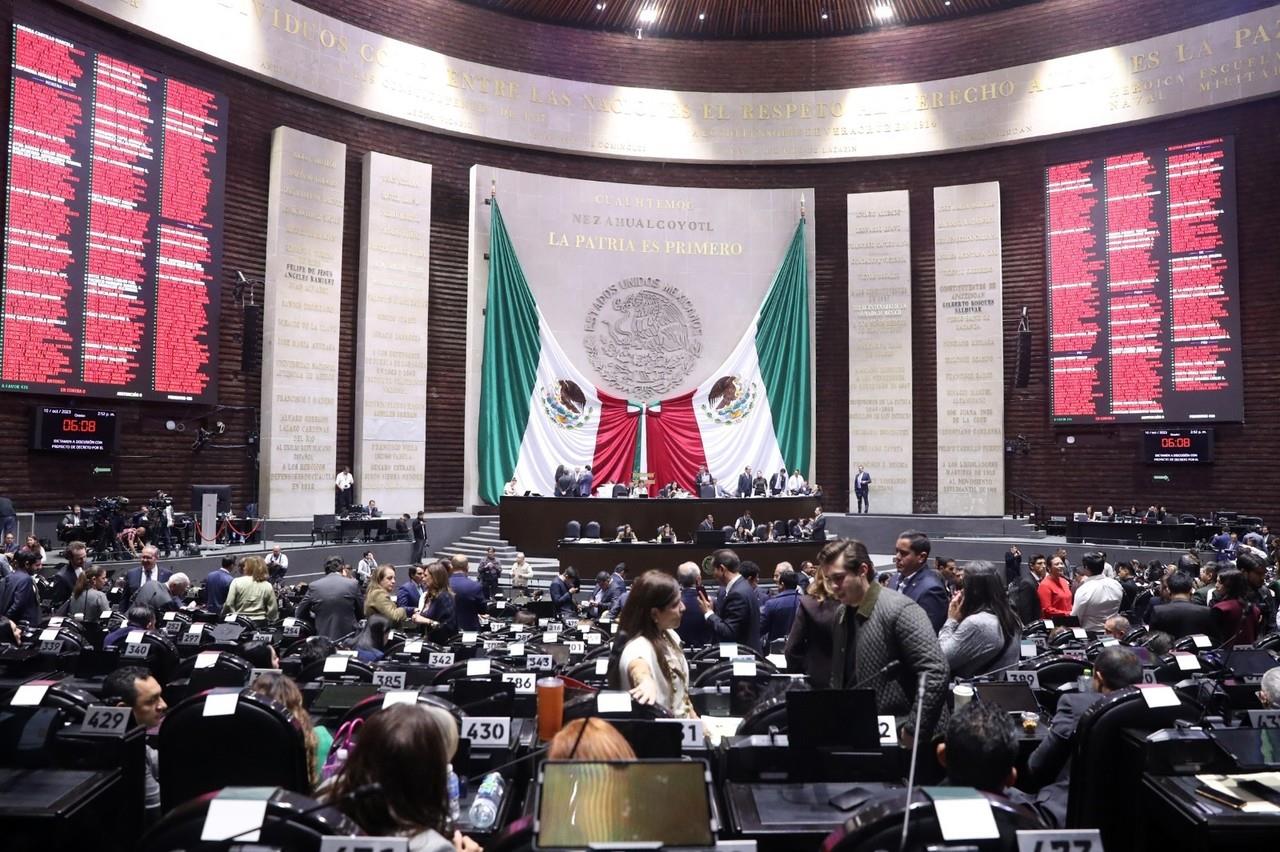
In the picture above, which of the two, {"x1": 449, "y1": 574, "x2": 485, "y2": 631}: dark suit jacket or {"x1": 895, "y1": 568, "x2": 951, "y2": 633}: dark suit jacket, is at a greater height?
{"x1": 895, "y1": 568, "x2": 951, "y2": 633}: dark suit jacket

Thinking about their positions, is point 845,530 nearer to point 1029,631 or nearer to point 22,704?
point 1029,631

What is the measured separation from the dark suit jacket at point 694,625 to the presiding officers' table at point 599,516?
28.4 ft

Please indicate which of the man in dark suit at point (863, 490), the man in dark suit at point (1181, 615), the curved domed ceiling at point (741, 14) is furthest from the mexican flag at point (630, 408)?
the man in dark suit at point (1181, 615)

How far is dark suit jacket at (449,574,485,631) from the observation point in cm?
690

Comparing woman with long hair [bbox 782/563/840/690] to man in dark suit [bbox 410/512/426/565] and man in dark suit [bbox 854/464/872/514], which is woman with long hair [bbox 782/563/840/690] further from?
man in dark suit [bbox 854/464/872/514]

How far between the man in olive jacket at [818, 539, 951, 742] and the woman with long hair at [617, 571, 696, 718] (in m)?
0.60

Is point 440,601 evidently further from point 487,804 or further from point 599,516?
point 599,516

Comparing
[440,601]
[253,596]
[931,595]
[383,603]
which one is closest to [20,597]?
[253,596]

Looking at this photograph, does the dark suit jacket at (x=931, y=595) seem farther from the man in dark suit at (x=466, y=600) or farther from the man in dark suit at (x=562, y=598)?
the man in dark suit at (x=562, y=598)

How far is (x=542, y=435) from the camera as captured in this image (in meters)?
A: 17.9

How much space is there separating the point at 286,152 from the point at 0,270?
16.3 feet

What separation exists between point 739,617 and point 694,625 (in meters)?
0.40

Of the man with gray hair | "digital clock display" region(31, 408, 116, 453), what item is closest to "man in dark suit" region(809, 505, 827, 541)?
the man with gray hair

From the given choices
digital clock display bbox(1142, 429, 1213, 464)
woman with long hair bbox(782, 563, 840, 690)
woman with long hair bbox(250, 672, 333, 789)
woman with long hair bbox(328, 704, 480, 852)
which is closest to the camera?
woman with long hair bbox(328, 704, 480, 852)
